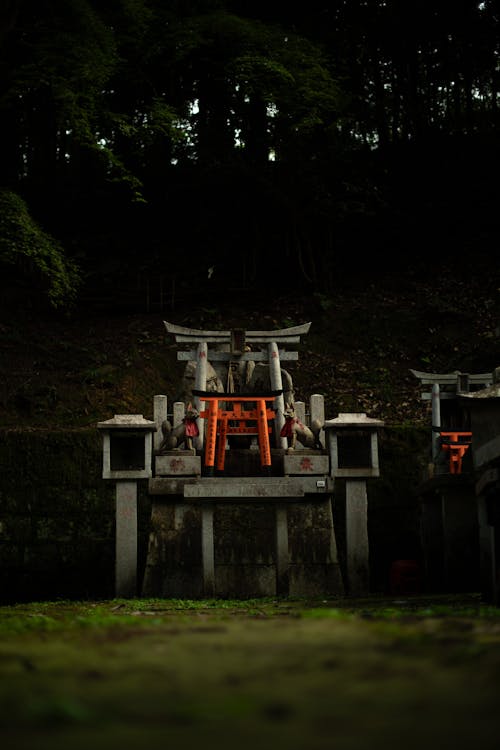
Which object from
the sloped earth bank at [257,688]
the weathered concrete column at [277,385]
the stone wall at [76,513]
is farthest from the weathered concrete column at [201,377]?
the sloped earth bank at [257,688]

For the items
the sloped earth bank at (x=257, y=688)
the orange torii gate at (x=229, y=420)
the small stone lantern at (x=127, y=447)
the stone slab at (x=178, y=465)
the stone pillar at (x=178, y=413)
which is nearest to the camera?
the sloped earth bank at (x=257, y=688)

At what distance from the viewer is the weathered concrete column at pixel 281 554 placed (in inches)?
457

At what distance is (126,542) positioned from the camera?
1250 centimetres

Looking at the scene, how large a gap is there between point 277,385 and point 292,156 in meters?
10.7

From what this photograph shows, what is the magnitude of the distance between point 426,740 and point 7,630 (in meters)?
3.27

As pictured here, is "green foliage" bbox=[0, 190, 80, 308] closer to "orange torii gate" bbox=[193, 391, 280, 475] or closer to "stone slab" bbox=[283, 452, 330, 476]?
"orange torii gate" bbox=[193, 391, 280, 475]

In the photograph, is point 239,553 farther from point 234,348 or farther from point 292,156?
point 292,156

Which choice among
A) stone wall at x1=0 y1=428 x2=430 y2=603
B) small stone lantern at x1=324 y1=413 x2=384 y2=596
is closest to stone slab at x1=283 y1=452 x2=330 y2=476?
small stone lantern at x1=324 y1=413 x2=384 y2=596

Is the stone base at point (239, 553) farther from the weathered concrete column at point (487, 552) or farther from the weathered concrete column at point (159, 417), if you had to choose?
the weathered concrete column at point (487, 552)

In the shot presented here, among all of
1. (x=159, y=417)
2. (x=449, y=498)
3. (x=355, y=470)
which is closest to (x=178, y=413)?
(x=159, y=417)

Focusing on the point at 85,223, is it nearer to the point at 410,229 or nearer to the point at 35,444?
the point at 410,229

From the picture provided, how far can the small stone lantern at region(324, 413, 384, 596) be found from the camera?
12438mm

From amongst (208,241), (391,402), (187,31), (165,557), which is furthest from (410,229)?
(165,557)

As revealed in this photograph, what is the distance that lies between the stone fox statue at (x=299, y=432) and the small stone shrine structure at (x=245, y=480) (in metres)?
0.02
